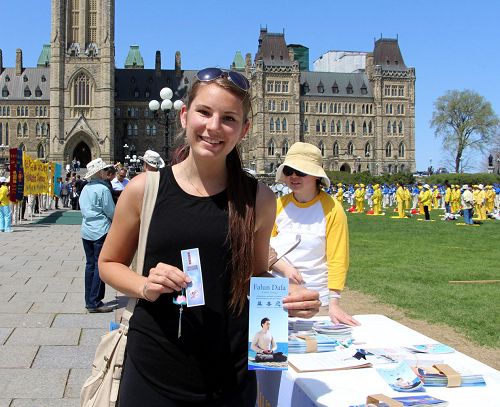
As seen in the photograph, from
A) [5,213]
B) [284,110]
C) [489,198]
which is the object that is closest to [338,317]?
[5,213]

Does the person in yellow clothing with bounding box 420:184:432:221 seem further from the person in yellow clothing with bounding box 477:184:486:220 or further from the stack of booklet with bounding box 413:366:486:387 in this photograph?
the stack of booklet with bounding box 413:366:486:387

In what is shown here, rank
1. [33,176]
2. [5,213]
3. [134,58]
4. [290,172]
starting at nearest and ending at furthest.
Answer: [290,172], [5,213], [33,176], [134,58]

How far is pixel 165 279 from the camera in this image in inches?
78.9

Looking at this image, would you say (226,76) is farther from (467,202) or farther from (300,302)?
(467,202)

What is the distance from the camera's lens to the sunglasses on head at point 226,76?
2.27 meters

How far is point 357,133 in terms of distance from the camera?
3546 inches

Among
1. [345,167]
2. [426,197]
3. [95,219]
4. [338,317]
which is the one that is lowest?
[338,317]

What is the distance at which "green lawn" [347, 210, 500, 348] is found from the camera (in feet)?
25.2

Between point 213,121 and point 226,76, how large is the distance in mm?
184

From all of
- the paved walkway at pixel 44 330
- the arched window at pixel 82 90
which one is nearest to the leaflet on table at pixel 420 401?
the paved walkway at pixel 44 330

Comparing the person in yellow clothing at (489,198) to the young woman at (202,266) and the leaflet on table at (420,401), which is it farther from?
the young woman at (202,266)

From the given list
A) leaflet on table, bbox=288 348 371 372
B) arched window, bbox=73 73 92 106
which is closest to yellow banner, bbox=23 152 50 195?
leaflet on table, bbox=288 348 371 372

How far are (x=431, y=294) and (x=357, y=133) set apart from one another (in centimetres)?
8264

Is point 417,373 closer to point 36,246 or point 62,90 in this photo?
point 36,246
